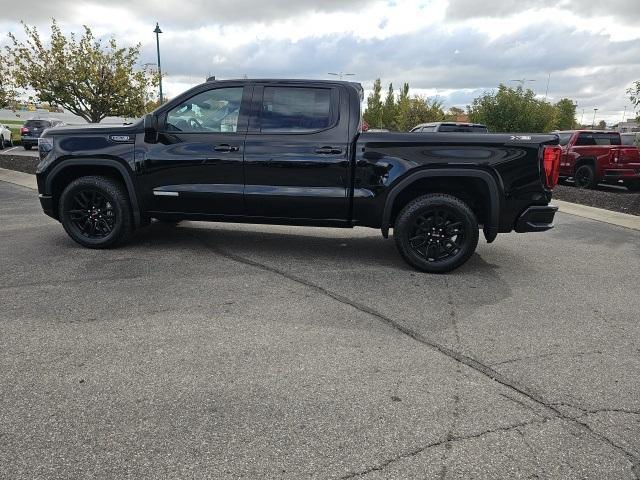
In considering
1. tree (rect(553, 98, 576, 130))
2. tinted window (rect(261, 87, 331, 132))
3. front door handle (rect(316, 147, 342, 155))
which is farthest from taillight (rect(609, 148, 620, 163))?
tree (rect(553, 98, 576, 130))

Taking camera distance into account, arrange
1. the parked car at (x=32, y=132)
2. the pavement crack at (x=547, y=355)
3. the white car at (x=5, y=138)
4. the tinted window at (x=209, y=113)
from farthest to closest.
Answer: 1. the white car at (x=5, y=138)
2. the parked car at (x=32, y=132)
3. the tinted window at (x=209, y=113)
4. the pavement crack at (x=547, y=355)

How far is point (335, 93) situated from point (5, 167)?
13569 mm

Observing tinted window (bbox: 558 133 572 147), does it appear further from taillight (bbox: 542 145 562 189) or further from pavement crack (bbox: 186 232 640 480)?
pavement crack (bbox: 186 232 640 480)

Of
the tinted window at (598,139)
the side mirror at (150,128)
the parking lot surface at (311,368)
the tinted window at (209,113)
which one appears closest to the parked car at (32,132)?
the parking lot surface at (311,368)

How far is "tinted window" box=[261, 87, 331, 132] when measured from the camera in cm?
542

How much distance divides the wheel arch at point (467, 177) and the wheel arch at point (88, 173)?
9.17ft

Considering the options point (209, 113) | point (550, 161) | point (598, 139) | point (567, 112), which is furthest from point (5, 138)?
point (567, 112)

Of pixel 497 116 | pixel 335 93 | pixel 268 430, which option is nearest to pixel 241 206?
pixel 335 93

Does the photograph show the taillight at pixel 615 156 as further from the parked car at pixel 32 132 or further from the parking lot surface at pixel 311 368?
the parked car at pixel 32 132

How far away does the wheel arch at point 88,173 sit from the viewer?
5.68m

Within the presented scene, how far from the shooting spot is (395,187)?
17.1 feet

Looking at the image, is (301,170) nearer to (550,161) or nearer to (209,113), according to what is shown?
(209,113)

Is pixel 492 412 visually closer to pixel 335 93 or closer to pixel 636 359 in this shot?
pixel 636 359

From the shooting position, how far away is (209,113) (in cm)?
561
